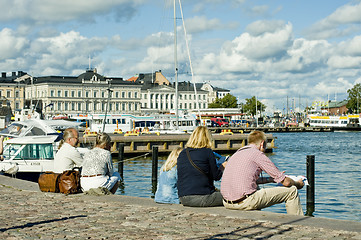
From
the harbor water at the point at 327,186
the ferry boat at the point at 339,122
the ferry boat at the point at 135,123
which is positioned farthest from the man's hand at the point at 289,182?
the ferry boat at the point at 339,122

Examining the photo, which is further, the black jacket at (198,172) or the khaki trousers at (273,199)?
the black jacket at (198,172)

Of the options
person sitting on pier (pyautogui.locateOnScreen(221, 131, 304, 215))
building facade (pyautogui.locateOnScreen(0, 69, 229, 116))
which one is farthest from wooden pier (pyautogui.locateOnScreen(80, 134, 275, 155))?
building facade (pyautogui.locateOnScreen(0, 69, 229, 116))

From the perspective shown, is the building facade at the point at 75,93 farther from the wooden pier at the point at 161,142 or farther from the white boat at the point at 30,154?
the white boat at the point at 30,154

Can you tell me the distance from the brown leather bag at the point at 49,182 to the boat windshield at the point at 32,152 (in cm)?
826

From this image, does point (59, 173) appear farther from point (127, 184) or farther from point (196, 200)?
point (127, 184)

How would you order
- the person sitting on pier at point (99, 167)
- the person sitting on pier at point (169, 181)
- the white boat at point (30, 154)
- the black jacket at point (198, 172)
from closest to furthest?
the black jacket at point (198, 172), the person sitting on pier at point (169, 181), the person sitting on pier at point (99, 167), the white boat at point (30, 154)

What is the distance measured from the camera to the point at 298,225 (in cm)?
843

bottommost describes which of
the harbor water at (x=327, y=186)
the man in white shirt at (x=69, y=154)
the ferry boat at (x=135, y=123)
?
the harbor water at (x=327, y=186)

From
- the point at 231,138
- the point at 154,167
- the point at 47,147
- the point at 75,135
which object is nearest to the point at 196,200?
the point at 75,135

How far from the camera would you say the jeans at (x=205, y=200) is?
980 centimetres

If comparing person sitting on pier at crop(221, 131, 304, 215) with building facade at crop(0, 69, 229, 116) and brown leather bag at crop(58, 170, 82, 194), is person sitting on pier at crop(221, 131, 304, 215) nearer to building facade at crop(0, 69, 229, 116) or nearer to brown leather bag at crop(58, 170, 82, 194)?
brown leather bag at crop(58, 170, 82, 194)

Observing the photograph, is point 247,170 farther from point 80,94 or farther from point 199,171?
point 80,94

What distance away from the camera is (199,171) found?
9.45 m

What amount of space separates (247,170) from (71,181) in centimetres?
Answer: 476
